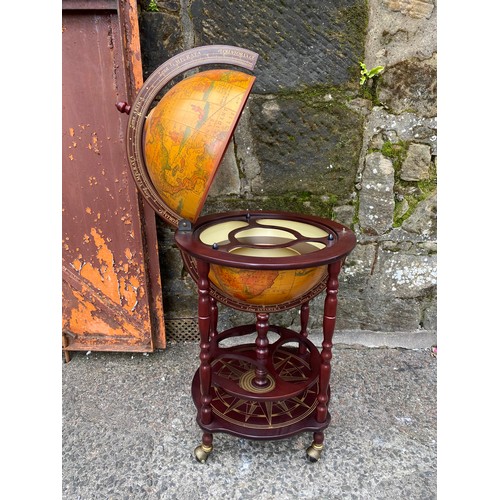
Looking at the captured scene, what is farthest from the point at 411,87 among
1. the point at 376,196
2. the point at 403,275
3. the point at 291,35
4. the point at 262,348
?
the point at 262,348

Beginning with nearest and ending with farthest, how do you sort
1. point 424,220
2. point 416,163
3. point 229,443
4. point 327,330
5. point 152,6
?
1. point 327,330
2. point 229,443
3. point 152,6
4. point 416,163
5. point 424,220

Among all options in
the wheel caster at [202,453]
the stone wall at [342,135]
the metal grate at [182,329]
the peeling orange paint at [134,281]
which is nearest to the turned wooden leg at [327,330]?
the wheel caster at [202,453]

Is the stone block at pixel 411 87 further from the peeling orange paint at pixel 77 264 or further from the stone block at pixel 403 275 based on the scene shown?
the peeling orange paint at pixel 77 264

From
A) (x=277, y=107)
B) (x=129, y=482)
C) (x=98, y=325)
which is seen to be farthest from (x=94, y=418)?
(x=277, y=107)

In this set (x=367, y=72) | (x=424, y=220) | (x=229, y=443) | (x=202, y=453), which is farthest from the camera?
(x=424, y=220)

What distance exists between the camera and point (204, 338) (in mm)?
Result: 1575

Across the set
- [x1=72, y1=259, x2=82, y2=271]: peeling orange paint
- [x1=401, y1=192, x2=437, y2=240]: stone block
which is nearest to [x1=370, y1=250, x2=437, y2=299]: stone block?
[x1=401, y1=192, x2=437, y2=240]: stone block

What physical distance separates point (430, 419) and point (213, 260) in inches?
58.3

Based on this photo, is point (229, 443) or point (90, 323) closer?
point (229, 443)

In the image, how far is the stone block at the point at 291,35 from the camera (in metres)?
1.91

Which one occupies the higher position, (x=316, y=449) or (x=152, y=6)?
(x=152, y=6)

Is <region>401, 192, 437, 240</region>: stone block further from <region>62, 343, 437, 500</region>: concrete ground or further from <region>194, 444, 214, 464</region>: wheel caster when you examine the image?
<region>194, 444, 214, 464</region>: wheel caster

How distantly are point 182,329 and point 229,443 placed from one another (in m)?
0.87

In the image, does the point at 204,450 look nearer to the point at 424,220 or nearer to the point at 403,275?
the point at 403,275
